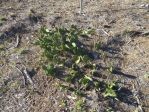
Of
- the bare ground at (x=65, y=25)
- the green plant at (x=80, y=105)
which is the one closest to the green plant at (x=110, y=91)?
the bare ground at (x=65, y=25)

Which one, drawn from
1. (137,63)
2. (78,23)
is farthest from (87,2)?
(137,63)

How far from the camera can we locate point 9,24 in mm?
8055

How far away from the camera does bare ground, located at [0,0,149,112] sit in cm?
619

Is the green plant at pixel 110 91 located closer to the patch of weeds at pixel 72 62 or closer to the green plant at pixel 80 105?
the patch of weeds at pixel 72 62

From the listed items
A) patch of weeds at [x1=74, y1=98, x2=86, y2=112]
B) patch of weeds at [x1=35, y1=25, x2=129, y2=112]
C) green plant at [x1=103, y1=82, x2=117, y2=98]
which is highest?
patch of weeds at [x1=35, y1=25, x2=129, y2=112]

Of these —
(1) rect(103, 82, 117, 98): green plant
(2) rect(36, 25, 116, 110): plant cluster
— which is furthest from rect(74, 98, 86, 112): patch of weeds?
(1) rect(103, 82, 117, 98): green plant

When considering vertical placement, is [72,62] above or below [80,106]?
above

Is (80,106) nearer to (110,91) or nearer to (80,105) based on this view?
(80,105)

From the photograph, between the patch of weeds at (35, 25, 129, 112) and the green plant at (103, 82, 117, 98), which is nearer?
the green plant at (103, 82, 117, 98)

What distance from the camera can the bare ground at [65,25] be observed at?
20.3ft

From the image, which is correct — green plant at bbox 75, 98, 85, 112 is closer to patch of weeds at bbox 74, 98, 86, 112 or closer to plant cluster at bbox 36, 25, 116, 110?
patch of weeds at bbox 74, 98, 86, 112

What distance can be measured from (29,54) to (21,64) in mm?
314

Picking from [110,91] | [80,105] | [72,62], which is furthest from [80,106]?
[72,62]

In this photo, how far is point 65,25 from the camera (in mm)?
7934
